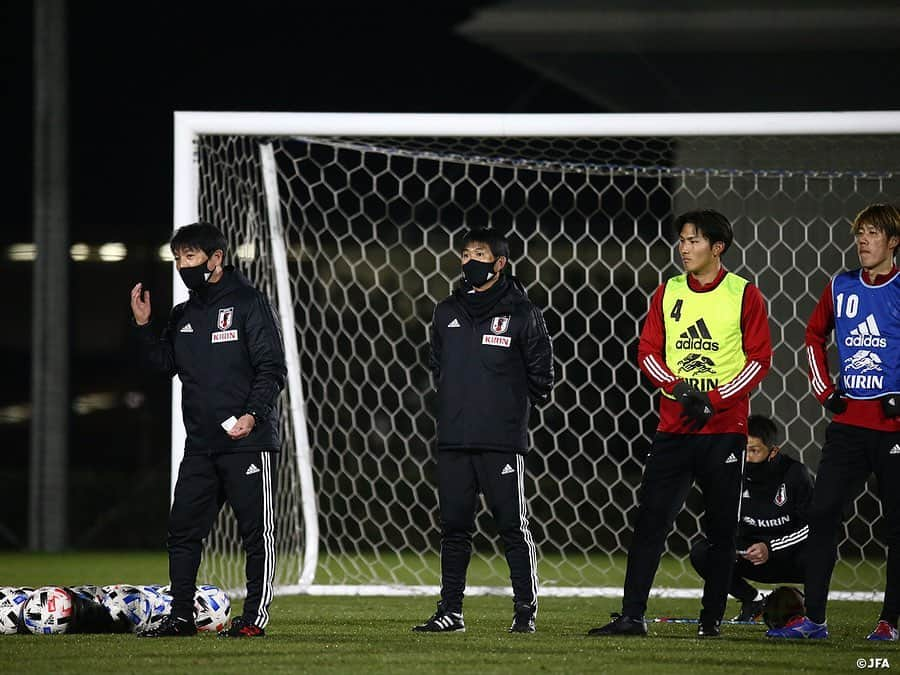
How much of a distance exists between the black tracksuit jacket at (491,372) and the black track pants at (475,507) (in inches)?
2.5

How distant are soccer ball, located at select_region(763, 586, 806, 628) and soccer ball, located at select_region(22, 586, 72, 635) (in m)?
2.52

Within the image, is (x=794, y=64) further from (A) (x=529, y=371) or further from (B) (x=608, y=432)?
(A) (x=529, y=371)

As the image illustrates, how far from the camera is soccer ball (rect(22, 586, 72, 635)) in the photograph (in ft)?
15.8

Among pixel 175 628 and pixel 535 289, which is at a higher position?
pixel 535 289

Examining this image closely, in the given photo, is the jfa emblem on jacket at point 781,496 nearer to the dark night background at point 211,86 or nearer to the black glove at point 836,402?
the black glove at point 836,402

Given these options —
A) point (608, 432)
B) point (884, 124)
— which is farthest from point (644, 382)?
point (884, 124)

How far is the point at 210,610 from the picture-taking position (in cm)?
495

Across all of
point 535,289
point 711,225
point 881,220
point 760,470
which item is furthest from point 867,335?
point 535,289

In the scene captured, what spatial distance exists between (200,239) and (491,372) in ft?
3.69

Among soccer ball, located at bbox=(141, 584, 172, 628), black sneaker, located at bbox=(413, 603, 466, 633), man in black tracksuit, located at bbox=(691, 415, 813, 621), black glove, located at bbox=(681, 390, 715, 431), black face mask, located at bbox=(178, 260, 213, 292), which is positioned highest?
black face mask, located at bbox=(178, 260, 213, 292)

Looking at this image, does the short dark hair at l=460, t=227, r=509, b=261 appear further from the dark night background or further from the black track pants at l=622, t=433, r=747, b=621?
the dark night background

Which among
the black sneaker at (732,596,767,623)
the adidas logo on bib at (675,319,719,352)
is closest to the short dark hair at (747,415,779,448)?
the black sneaker at (732,596,767,623)

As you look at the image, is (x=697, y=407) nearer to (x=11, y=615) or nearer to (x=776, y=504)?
(x=776, y=504)

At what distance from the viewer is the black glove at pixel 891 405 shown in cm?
466
